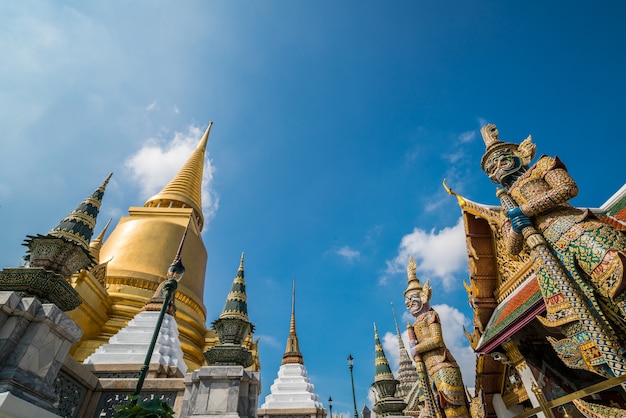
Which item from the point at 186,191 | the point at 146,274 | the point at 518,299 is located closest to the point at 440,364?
the point at 518,299

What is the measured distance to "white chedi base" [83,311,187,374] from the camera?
8.91 meters

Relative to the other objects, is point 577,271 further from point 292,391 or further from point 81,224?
point 292,391

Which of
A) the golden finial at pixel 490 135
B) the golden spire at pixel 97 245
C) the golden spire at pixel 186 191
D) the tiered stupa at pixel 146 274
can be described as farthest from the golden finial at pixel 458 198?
the golden spire at pixel 186 191

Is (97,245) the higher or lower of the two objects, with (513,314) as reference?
higher

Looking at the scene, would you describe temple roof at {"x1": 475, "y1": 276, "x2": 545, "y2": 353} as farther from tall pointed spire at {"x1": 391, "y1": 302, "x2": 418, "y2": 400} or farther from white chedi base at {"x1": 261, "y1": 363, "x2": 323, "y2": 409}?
tall pointed spire at {"x1": 391, "y1": 302, "x2": 418, "y2": 400}

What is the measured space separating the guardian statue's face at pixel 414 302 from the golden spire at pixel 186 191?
18889 mm

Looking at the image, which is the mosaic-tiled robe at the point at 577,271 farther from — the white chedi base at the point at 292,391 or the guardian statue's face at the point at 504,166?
the white chedi base at the point at 292,391

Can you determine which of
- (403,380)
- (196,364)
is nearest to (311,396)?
(196,364)

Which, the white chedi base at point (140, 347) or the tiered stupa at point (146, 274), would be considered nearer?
the white chedi base at point (140, 347)

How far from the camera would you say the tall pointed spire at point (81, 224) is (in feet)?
15.2

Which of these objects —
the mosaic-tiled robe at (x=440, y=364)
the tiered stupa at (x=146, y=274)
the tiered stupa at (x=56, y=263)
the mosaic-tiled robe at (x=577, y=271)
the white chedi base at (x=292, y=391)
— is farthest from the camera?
the tiered stupa at (x=146, y=274)

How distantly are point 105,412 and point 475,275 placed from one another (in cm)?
687

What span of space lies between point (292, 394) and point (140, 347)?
5.17 meters

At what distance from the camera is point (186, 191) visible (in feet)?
83.4
